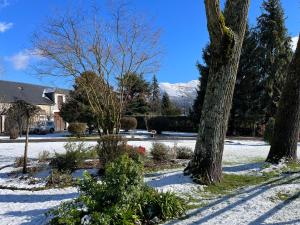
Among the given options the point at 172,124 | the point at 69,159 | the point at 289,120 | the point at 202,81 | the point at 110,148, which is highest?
the point at 202,81

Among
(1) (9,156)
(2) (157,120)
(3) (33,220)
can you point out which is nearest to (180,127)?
(2) (157,120)

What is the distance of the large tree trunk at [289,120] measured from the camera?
33.5ft

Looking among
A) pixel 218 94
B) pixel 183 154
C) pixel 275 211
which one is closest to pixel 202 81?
pixel 183 154

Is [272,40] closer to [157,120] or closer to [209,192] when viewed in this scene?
[157,120]

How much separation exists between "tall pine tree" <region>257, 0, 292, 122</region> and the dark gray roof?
89.1ft

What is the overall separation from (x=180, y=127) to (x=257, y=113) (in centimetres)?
883

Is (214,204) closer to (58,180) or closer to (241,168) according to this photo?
(58,180)

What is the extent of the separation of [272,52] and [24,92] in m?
31.1

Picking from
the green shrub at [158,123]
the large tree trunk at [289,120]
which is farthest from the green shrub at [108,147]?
the green shrub at [158,123]

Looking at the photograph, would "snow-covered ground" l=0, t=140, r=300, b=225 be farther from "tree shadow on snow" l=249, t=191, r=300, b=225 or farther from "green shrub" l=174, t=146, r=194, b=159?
"green shrub" l=174, t=146, r=194, b=159

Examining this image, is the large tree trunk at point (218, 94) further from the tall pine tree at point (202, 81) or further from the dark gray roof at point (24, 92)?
the dark gray roof at point (24, 92)

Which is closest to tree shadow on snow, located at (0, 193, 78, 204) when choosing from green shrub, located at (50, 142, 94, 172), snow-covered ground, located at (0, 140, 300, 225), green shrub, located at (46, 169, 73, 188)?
snow-covered ground, located at (0, 140, 300, 225)

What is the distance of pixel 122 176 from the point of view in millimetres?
A: 5391

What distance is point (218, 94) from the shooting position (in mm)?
7805
